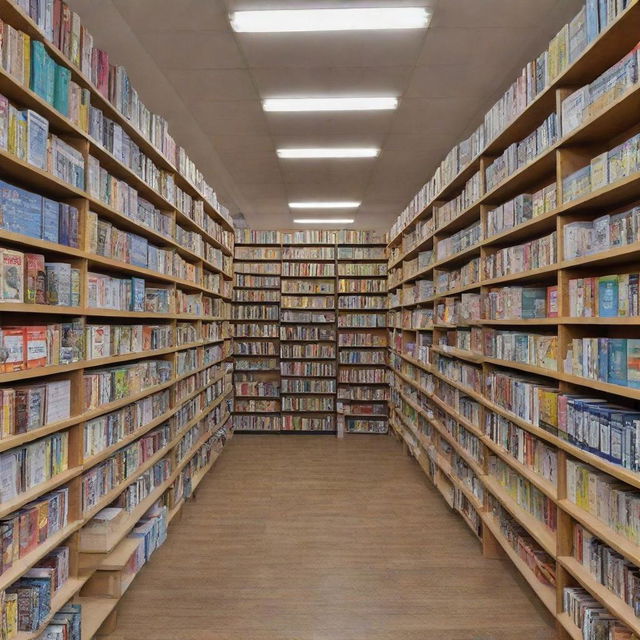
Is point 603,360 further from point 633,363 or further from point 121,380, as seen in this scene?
point 121,380

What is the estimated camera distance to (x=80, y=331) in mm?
2053

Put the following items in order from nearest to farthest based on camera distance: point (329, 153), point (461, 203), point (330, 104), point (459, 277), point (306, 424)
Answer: point (461, 203) → point (459, 277) → point (330, 104) → point (329, 153) → point (306, 424)

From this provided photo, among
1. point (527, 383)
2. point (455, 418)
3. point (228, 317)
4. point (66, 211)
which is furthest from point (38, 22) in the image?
point (228, 317)

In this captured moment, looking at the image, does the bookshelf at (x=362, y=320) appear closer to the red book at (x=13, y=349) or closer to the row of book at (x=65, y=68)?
the row of book at (x=65, y=68)

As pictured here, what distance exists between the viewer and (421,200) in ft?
15.2

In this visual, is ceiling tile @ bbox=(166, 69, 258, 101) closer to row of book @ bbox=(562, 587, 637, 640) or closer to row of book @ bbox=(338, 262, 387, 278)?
row of book @ bbox=(338, 262, 387, 278)

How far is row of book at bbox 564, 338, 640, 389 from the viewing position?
1587 mm

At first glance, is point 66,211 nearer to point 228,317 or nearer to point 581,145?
point 581,145

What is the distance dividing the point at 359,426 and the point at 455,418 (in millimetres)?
3263

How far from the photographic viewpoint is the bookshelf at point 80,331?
1.62 m

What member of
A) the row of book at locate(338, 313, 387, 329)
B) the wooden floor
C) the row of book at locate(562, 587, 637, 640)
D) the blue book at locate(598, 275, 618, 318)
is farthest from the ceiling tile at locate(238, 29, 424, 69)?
the row of book at locate(338, 313, 387, 329)

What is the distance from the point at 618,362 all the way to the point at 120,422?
2497mm

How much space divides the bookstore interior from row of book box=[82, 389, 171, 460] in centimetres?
2

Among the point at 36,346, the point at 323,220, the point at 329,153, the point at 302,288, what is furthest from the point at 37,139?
the point at 323,220
